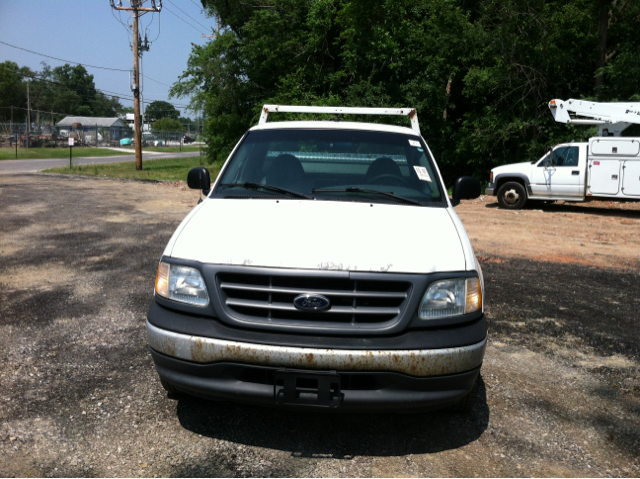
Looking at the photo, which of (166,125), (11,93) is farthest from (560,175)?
(166,125)

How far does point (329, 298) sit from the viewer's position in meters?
2.98


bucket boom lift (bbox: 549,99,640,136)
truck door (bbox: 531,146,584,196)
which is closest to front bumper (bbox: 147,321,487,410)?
truck door (bbox: 531,146,584,196)

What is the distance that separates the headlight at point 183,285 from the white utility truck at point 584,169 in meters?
15.0

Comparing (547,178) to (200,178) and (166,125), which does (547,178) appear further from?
(166,125)

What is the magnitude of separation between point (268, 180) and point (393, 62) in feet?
63.3

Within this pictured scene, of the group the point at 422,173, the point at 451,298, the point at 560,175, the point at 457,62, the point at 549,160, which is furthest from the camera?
the point at 457,62

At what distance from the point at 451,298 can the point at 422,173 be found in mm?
1579

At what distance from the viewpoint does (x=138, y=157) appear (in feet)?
98.2

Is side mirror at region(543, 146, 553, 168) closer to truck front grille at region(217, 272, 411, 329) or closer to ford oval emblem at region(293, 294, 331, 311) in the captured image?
truck front grille at region(217, 272, 411, 329)

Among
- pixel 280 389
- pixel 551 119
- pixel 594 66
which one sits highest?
pixel 594 66

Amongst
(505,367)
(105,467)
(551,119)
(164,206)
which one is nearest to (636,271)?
(505,367)

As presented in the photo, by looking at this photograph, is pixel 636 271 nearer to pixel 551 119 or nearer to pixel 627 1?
pixel 551 119

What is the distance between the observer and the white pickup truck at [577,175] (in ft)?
50.6

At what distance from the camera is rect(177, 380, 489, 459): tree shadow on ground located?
3.29 metres
